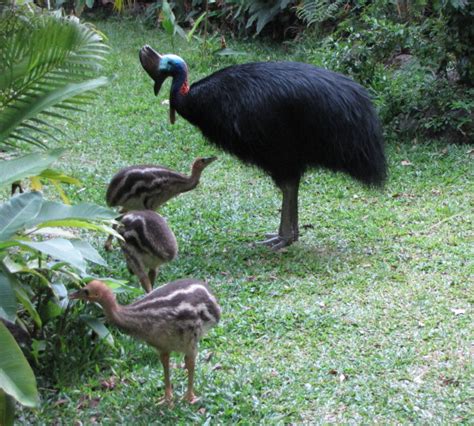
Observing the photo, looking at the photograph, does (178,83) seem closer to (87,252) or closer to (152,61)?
(152,61)

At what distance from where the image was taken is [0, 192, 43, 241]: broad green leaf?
13.0 feet

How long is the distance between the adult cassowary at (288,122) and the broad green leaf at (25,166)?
2.62 m

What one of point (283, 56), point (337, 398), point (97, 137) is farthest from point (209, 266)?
point (283, 56)

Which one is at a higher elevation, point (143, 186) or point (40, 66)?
point (40, 66)

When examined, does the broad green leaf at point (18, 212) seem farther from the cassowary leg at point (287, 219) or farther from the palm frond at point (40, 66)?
the cassowary leg at point (287, 219)

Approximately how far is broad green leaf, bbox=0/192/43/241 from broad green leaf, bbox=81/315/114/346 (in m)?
1.03

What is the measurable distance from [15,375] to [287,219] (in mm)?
3589

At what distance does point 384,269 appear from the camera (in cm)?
636

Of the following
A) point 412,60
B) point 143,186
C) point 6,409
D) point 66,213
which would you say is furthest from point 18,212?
point 412,60

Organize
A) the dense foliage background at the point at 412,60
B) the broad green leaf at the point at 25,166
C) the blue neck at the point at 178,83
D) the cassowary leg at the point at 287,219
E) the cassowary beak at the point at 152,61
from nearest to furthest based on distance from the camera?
the broad green leaf at the point at 25,166 < the cassowary leg at the point at 287,219 < the blue neck at the point at 178,83 < the cassowary beak at the point at 152,61 < the dense foliage background at the point at 412,60

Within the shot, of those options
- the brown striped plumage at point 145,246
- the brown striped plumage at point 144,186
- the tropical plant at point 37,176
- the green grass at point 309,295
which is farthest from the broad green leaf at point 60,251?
the brown striped plumage at point 144,186

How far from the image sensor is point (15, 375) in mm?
3617

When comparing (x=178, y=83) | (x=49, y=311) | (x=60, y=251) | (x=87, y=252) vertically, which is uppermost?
(x=178, y=83)

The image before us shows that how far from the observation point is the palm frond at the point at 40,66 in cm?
459
